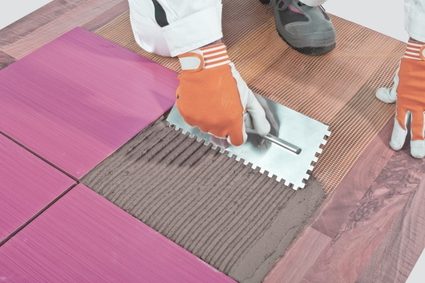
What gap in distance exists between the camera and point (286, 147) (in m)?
1.83

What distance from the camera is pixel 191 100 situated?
1.75 m

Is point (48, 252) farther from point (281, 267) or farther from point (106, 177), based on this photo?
point (281, 267)

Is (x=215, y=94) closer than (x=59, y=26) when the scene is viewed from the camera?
Yes

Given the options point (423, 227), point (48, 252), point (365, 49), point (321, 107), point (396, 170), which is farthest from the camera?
point (365, 49)

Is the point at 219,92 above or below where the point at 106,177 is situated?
above

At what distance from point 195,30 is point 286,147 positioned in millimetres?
531

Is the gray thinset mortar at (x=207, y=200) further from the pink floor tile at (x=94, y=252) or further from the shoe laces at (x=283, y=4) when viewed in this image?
the shoe laces at (x=283, y=4)

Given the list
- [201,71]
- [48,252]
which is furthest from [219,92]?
[48,252]

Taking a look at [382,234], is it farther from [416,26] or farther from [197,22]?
[197,22]

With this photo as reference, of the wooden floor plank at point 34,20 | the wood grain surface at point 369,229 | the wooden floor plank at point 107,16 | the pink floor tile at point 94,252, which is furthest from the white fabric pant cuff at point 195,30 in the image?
the wooden floor plank at point 34,20

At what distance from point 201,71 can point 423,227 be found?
0.90 meters

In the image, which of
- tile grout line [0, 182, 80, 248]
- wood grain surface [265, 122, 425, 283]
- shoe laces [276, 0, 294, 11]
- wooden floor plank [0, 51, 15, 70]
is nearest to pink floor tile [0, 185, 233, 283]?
tile grout line [0, 182, 80, 248]

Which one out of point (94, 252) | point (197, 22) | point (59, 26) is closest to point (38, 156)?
point (94, 252)

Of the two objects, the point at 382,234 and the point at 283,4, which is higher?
the point at 283,4
